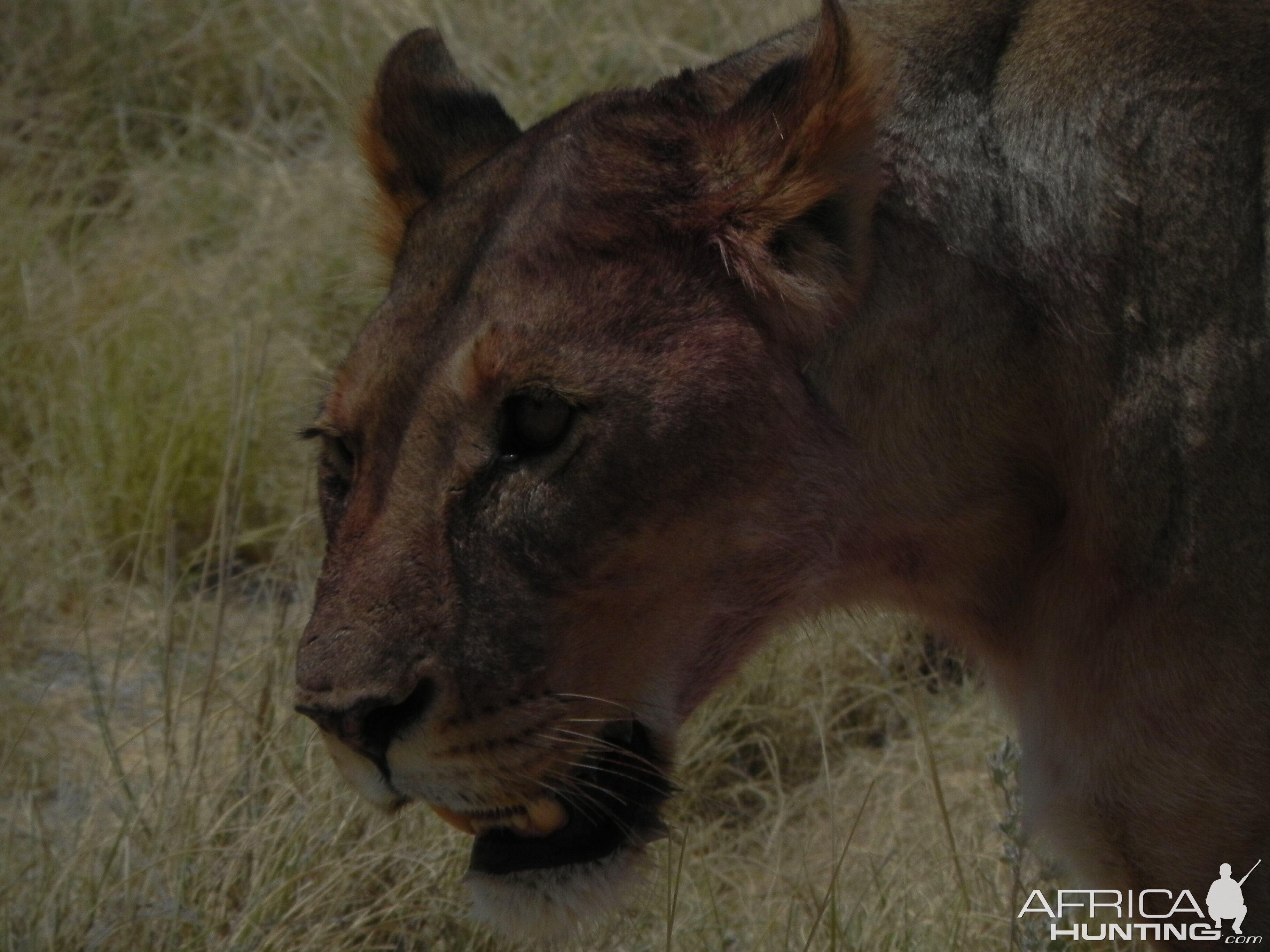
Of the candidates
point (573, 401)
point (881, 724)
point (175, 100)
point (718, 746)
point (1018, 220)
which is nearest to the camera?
point (573, 401)

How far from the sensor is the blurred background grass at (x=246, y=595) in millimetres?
3516

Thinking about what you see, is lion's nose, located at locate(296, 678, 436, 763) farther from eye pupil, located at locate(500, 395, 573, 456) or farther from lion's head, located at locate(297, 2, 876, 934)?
eye pupil, located at locate(500, 395, 573, 456)

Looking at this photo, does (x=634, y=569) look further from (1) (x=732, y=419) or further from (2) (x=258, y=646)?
(2) (x=258, y=646)

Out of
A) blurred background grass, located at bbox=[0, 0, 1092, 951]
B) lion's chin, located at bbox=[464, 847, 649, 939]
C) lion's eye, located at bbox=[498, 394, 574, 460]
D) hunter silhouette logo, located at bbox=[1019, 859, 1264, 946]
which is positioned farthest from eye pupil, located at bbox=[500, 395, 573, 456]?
hunter silhouette logo, located at bbox=[1019, 859, 1264, 946]

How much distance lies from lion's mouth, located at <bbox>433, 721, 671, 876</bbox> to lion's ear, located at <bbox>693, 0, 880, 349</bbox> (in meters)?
0.66

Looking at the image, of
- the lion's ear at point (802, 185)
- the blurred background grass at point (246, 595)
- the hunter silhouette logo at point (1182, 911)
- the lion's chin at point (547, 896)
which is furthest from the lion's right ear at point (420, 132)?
the hunter silhouette logo at point (1182, 911)

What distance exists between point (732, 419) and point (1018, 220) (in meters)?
0.51

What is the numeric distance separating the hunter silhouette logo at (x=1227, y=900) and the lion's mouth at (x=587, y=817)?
80 cm

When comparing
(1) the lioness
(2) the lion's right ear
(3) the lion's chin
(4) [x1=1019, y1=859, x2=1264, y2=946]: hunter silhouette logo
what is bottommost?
(4) [x1=1019, y1=859, x2=1264, y2=946]: hunter silhouette logo

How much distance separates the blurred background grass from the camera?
352 cm

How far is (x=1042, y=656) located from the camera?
257 cm

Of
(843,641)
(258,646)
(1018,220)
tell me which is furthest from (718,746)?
(1018,220)

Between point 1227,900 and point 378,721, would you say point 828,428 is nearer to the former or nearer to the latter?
point 378,721

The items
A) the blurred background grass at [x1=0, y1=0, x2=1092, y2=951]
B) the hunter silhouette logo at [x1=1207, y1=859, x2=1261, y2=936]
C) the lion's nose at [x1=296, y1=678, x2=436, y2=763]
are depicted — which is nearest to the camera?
the lion's nose at [x1=296, y1=678, x2=436, y2=763]
